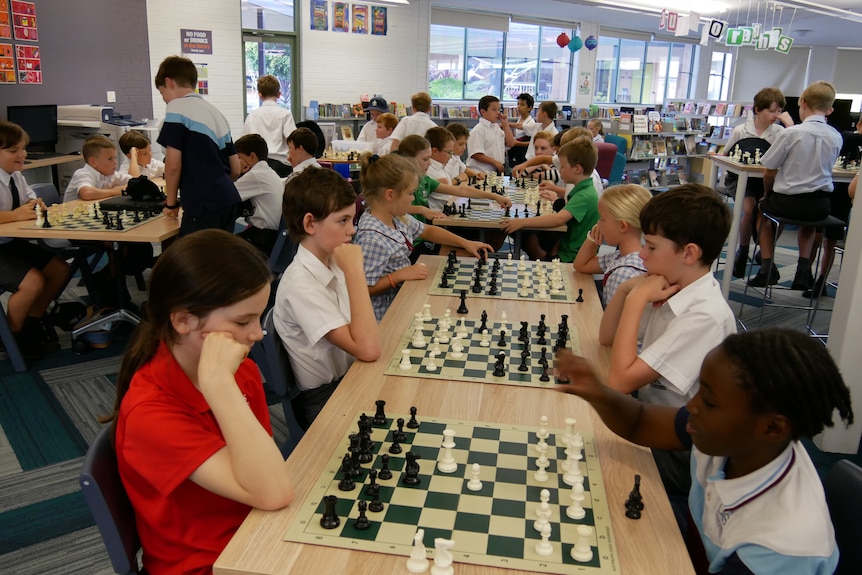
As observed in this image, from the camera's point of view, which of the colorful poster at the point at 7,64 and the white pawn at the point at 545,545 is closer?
the white pawn at the point at 545,545

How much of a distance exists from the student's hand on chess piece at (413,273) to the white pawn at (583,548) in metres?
1.91

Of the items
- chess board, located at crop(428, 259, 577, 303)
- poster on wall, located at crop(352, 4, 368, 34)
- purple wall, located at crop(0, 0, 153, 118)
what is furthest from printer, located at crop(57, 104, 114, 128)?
chess board, located at crop(428, 259, 577, 303)

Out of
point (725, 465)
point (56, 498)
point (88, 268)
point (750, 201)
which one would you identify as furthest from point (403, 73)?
point (725, 465)

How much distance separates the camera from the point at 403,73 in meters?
12.1

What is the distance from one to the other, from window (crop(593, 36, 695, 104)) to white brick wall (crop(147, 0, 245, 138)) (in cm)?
874

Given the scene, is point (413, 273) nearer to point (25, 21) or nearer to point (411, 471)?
point (411, 471)

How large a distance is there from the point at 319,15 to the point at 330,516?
1092 centimetres

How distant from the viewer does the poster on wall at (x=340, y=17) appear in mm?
11080

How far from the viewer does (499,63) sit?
1438 centimetres

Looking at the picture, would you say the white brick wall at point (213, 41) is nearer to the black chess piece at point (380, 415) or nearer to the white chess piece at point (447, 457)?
the black chess piece at point (380, 415)

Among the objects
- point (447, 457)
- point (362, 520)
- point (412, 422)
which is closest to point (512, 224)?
point (412, 422)

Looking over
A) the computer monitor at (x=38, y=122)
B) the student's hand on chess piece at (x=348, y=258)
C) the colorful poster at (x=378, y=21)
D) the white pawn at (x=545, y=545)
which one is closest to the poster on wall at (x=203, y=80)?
the computer monitor at (x=38, y=122)

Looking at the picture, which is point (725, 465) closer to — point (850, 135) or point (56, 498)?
point (56, 498)

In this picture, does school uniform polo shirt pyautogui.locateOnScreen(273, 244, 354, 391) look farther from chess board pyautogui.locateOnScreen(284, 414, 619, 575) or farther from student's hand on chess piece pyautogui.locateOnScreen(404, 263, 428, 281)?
student's hand on chess piece pyautogui.locateOnScreen(404, 263, 428, 281)
